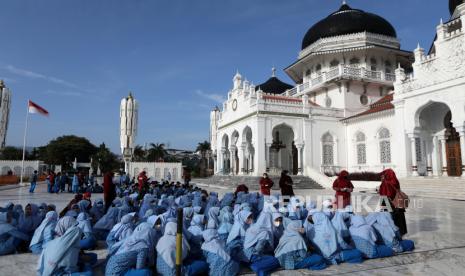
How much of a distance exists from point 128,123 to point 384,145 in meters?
16.5

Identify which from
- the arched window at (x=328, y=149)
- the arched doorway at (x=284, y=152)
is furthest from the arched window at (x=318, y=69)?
the arched window at (x=328, y=149)

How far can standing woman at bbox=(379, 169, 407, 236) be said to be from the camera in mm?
6391

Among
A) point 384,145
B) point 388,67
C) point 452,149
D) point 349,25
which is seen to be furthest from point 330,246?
point 388,67

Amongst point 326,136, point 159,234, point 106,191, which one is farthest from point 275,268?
point 326,136

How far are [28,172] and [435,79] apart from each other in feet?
139

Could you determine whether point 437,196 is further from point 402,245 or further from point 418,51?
point 402,245

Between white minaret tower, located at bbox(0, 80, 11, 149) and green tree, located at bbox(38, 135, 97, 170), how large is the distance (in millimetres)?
31176

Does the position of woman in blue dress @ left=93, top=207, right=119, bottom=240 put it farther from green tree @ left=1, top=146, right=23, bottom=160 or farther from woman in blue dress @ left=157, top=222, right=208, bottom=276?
green tree @ left=1, top=146, right=23, bottom=160

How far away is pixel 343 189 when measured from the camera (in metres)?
7.59

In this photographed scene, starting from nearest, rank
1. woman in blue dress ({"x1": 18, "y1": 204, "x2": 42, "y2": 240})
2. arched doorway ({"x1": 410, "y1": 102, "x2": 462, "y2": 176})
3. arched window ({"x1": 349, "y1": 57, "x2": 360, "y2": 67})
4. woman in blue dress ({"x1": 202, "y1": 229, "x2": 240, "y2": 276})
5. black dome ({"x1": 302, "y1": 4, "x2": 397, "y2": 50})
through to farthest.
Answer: woman in blue dress ({"x1": 202, "y1": 229, "x2": 240, "y2": 276}), woman in blue dress ({"x1": 18, "y1": 204, "x2": 42, "y2": 240}), arched doorway ({"x1": 410, "y1": 102, "x2": 462, "y2": 176}), arched window ({"x1": 349, "y1": 57, "x2": 360, "y2": 67}), black dome ({"x1": 302, "y1": 4, "x2": 397, "y2": 50})

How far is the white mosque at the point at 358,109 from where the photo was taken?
16.6 meters

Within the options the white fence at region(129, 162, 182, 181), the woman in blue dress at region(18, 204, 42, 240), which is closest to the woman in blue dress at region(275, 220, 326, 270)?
the woman in blue dress at region(18, 204, 42, 240)

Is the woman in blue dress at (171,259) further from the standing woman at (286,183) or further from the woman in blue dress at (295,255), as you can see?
the standing woman at (286,183)

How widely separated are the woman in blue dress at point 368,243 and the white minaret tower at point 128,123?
19187 millimetres
